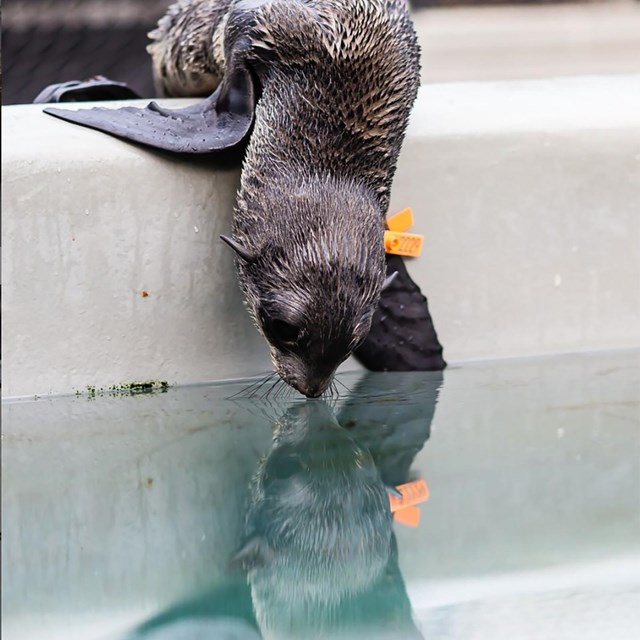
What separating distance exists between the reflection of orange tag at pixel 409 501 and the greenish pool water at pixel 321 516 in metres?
0.03

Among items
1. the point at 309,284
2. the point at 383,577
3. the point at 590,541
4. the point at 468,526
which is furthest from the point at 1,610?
the point at 309,284

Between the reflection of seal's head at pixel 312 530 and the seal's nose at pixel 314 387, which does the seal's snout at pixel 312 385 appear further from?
the reflection of seal's head at pixel 312 530

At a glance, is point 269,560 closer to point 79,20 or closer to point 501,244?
point 501,244

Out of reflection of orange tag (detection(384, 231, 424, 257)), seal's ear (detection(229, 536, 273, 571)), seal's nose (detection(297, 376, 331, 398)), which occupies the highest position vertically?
seal's ear (detection(229, 536, 273, 571))

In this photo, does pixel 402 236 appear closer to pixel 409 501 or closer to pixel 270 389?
pixel 270 389

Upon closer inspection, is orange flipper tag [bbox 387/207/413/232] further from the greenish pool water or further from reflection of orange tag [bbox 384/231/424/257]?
the greenish pool water

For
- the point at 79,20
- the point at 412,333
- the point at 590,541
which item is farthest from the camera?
the point at 79,20

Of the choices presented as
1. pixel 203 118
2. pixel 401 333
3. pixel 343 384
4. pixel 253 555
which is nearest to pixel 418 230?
pixel 401 333

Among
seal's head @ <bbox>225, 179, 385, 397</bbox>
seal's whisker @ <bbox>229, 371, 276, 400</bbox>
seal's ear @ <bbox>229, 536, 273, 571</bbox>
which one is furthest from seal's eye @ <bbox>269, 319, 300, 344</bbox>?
seal's ear @ <bbox>229, 536, 273, 571</bbox>

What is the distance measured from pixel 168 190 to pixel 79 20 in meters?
3.86

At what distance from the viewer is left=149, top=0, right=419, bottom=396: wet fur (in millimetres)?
3293

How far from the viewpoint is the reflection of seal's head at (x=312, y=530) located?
216 cm

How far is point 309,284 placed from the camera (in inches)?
128

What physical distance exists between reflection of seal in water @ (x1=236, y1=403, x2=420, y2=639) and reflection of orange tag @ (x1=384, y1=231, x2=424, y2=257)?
1.10m
